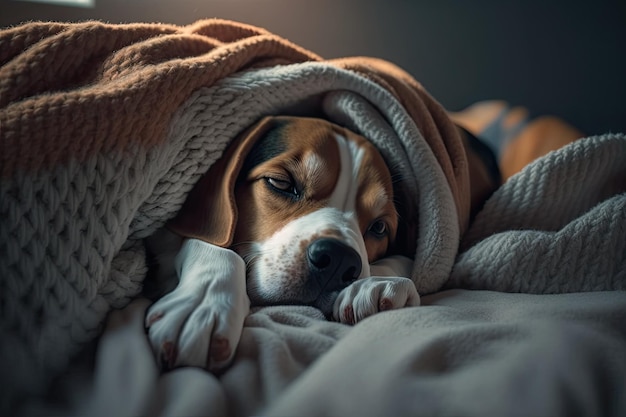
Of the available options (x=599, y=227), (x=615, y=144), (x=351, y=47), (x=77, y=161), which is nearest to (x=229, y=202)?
(x=77, y=161)

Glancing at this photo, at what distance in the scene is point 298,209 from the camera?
1246 millimetres

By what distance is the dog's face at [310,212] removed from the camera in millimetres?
1100

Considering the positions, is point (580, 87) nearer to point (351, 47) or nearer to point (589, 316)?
point (351, 47)

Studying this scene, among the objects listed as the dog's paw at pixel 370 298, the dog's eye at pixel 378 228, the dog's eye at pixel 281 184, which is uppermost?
the dog's eye at pixel 281 184

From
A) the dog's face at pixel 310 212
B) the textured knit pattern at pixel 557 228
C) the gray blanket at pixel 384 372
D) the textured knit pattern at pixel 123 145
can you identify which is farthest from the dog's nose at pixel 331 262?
the textured knit pattern at pixel 557 228

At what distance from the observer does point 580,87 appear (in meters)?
2.79

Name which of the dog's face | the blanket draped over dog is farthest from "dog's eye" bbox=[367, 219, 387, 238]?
the blanket draped over dog

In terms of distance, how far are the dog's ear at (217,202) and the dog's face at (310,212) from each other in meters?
0.06

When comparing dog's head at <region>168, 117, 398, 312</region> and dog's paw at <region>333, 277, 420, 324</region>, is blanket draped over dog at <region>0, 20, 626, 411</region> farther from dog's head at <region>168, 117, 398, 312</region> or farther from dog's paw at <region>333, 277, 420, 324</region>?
dog's paw at <region>333, 277, 420, 324</region>

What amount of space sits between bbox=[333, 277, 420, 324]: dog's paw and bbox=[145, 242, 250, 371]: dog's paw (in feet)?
0.62

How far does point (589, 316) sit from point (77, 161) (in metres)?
0.95

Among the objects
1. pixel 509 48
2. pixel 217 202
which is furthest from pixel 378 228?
pixel 509 48

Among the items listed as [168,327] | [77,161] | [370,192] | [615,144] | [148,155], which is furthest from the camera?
[615,144]

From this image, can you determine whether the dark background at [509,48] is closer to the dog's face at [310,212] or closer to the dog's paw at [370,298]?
the dog's face at [310,212]
